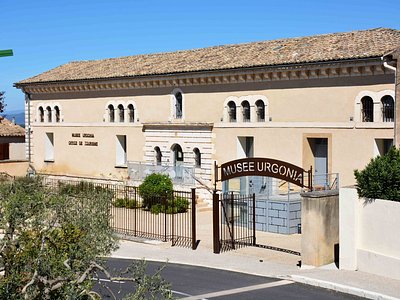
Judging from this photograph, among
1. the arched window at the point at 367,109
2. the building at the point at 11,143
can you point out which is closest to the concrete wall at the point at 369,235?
the arched window at the point at 367,109

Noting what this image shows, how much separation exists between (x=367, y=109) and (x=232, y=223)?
859cm

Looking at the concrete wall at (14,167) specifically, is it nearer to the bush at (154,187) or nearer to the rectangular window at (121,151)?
the rectangular window at (121,151)

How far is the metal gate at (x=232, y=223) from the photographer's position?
68.5ft

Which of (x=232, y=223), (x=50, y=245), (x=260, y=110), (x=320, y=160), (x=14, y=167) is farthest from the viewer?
(x=14, y=167)

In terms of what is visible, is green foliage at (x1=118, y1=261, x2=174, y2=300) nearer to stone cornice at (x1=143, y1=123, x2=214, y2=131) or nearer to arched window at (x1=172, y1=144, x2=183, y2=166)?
stone cornice at (x1=143, y1=123, x2=214, y2=131)

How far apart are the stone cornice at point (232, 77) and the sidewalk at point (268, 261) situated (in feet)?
23.3

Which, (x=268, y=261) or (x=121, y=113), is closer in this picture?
(x=268, y=261)

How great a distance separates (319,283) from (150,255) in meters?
6.80

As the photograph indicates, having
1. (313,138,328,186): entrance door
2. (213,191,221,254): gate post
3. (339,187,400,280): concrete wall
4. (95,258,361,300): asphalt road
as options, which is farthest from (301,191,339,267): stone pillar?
(313,138,328,186): entrance door

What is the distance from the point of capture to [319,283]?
15.9 meters

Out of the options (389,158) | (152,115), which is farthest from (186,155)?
(389,158)

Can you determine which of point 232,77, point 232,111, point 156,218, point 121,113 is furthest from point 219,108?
point 121,113

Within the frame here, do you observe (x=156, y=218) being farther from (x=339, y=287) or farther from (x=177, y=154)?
(x=339, y=287)

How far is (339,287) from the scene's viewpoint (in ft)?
50.4
